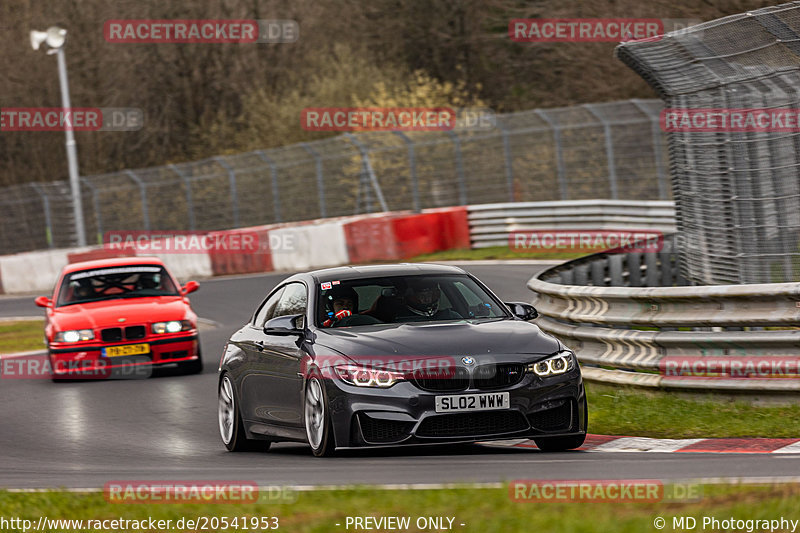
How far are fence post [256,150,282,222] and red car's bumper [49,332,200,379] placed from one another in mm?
19219

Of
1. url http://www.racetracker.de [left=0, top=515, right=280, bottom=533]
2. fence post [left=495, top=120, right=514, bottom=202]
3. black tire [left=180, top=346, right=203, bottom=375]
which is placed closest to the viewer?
url http://www.racetracker.de [left=0, top=515, right=280, bottom=533]

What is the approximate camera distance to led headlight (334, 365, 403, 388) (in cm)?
882

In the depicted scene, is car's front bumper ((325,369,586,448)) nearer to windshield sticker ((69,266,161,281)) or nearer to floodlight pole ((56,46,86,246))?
windshield sticker ((69,266,161,281))

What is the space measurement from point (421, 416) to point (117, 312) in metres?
8.78

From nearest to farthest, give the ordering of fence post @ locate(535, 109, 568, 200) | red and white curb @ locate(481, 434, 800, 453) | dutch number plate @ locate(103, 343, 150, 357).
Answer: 1. red and white curb @ locate(481, 434, 800, 453)
2. dutch number plate @ locate(103, 343, 150, 357)
3. fence post @ locate(535, 109, 568, 200)

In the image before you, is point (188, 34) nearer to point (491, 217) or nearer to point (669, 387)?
point (491, 217)

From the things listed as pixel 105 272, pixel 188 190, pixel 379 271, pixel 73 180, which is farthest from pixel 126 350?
pixel 73 180

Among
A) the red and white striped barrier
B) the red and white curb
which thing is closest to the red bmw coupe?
the red and white curb

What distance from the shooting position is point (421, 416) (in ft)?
28.7

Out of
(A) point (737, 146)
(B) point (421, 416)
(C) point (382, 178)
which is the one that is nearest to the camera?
(B) point (421, 416)

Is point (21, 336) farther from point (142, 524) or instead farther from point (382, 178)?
point (142, 524)

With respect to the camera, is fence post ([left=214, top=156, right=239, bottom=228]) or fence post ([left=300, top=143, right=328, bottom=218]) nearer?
fence post ([left=300, top=143, right=328, bottom=218])

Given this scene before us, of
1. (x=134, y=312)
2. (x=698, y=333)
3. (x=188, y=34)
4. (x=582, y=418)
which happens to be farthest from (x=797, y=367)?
(x=188, y=34)

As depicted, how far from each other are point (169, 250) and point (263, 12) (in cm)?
2153
